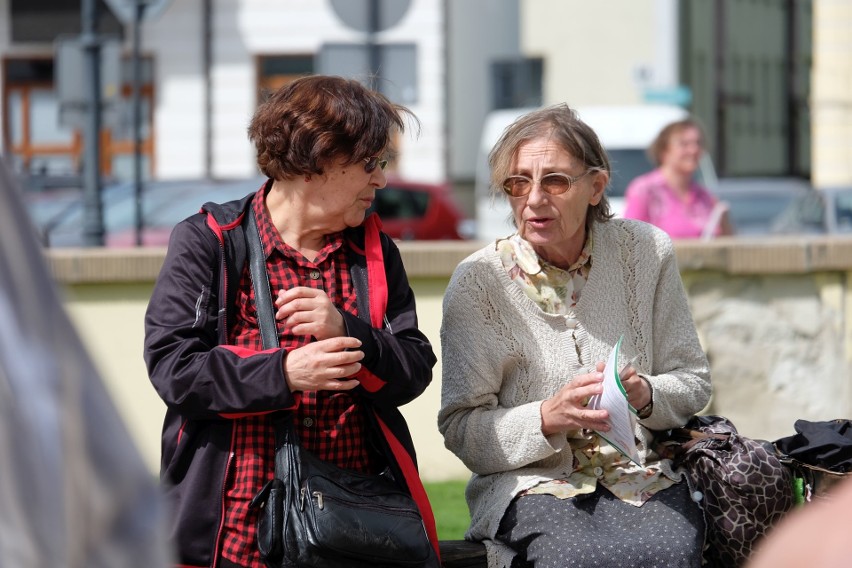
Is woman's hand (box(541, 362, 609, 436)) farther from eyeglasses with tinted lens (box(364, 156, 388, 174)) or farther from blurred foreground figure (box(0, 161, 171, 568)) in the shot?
blurred foreground figure (box(0, 161, 171, 568))

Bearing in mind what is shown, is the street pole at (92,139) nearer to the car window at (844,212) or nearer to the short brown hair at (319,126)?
the car window at (844,212)

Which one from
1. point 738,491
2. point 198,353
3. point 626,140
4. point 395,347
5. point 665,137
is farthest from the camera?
point 626,140

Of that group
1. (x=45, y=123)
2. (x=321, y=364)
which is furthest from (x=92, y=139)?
(x=45, y=123)

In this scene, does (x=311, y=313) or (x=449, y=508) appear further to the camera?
(x=449, y=508)

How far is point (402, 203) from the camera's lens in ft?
53.9

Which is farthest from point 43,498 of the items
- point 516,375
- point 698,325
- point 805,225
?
point 805,225

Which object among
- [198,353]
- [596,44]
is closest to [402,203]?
[198,353]

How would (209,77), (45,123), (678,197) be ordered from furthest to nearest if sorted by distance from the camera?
(45,123) → (209,77) → (678,197)

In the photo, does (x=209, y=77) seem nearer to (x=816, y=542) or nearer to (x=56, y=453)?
(x=56, y=453)

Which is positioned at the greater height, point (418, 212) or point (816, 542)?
point (816, 542)

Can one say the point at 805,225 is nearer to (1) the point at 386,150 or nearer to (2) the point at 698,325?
(2) the point at 698,325

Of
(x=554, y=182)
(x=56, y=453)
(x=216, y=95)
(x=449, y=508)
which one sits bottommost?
(x=449, y=508)

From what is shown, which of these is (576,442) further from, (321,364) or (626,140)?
(626,140)

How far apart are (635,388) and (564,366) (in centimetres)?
21
